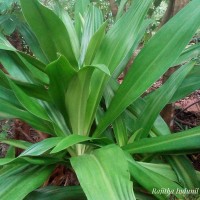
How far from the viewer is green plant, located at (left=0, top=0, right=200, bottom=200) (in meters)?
0.69

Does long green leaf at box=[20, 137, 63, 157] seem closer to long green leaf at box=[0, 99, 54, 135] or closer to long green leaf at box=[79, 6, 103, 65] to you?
long green leaf at box=[0, 99, 54, 135]

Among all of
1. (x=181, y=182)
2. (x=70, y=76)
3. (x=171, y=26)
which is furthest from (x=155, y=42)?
(x=181, y=182)

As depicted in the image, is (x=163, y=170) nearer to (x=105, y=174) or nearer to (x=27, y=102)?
(x=105, y=174)

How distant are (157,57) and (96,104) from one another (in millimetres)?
214

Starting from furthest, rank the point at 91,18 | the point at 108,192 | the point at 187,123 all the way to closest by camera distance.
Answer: the point at 187,123, the point at 91,18, the point at 108,192

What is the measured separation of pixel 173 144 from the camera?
73 centimetres

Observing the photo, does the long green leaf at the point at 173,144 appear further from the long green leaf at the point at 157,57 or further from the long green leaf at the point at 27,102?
the long green leaf at the point at 27,102

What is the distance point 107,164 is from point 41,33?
39 centimetres

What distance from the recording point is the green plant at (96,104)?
69cm

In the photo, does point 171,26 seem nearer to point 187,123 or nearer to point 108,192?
point 108,192

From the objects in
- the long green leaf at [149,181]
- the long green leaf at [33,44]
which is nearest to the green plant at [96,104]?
the long green leaf at [149,181]

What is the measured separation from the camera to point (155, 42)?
0.83 m

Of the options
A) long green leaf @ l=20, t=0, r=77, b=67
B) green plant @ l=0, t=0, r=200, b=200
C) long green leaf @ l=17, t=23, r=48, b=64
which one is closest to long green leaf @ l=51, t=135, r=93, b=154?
green plant @ l=0, t=0, r=200, b=200

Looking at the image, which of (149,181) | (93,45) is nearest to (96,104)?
(93,45)
